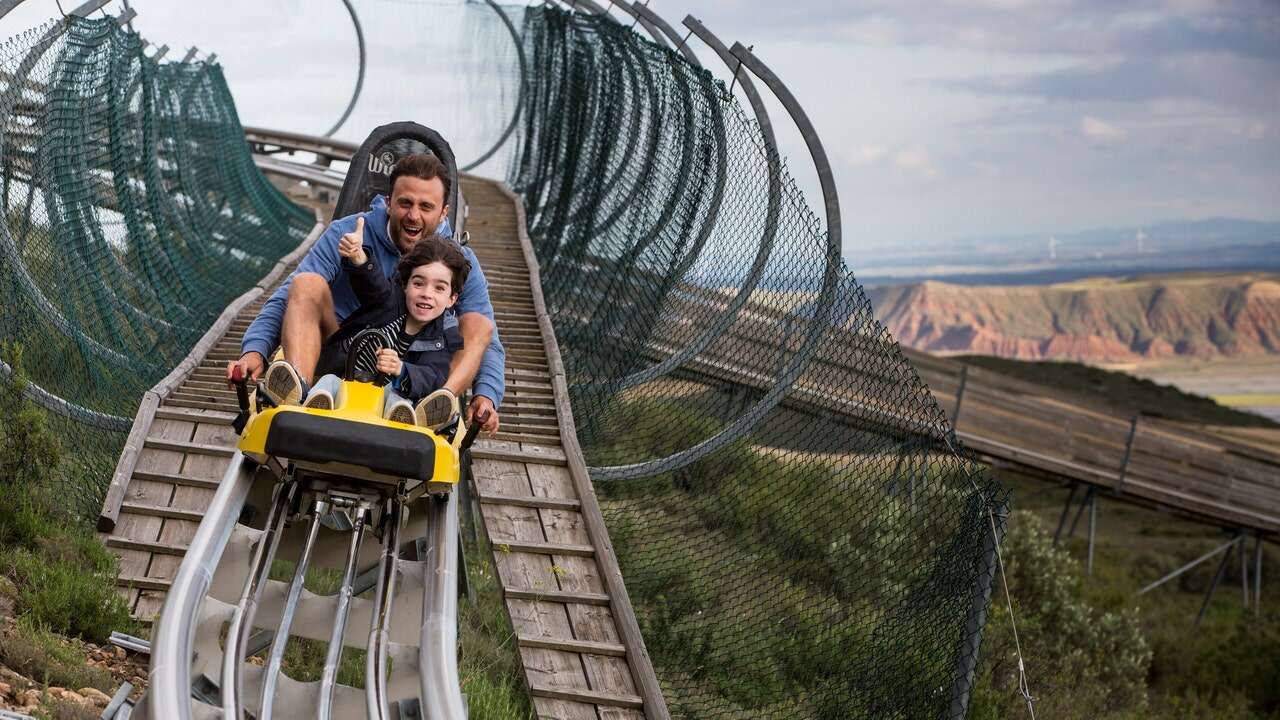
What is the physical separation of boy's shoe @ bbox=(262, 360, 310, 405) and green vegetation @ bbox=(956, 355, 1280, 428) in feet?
114

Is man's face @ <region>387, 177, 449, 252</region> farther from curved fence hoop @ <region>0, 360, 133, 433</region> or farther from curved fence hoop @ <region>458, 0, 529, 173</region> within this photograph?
curved fence hoop @ <region>458, 0, 529, 173</region>

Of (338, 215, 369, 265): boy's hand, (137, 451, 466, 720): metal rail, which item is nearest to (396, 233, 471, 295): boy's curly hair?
(338, 215, 369, 265): boy's hand

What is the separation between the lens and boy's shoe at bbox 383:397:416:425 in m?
4.13

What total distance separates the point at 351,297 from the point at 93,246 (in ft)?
7.17

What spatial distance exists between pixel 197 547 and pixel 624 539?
3.92 metres

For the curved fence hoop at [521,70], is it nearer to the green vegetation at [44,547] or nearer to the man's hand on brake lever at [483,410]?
the green vegetation at [44,547]

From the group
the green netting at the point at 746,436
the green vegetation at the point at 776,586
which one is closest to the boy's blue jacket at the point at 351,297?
the green netting at the point at 746,436

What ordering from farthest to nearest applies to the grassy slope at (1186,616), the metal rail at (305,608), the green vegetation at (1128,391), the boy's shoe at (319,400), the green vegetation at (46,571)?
the green vegetation at (1128,391)
the grassy slope at (1186,616)
the boy's shoe at (319,400)
the green vegetation at (46,571)
the metal rail at (305,608)

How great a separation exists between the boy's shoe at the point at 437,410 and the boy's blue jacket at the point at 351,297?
1.67ft

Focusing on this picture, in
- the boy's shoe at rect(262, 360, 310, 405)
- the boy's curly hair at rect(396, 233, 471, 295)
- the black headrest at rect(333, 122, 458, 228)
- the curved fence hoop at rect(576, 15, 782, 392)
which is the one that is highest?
the black headrest at rect(333, 122, 458, 228)

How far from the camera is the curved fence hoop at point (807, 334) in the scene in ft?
20.6

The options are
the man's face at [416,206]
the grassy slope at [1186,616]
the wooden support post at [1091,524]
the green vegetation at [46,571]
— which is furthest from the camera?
the wooden support post at [1091,524]

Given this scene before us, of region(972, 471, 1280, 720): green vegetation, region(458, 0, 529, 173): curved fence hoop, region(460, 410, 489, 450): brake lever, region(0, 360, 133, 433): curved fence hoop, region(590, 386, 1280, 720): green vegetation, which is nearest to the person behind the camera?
region(460, 410, 489, 450): brake lever

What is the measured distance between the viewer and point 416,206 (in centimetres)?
498
